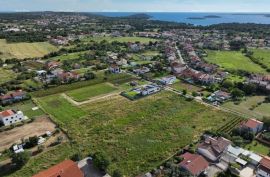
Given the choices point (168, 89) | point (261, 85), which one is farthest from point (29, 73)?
point (261, 85)

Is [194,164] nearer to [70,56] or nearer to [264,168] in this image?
[264,168]

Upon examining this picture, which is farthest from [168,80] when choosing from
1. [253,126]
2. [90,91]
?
[253,126]

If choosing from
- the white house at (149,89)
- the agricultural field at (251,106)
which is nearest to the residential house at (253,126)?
the agricultural field at (251,106)

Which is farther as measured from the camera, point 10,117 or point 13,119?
point 13,119

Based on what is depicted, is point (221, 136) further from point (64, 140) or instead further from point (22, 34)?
point (22, 34)

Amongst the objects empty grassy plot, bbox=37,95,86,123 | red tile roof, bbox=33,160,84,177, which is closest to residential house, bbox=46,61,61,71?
empty grassy plot, bbox=37,95,86,123

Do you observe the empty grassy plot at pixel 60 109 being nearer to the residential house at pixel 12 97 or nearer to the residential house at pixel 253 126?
the residential house at pixel 12 97
